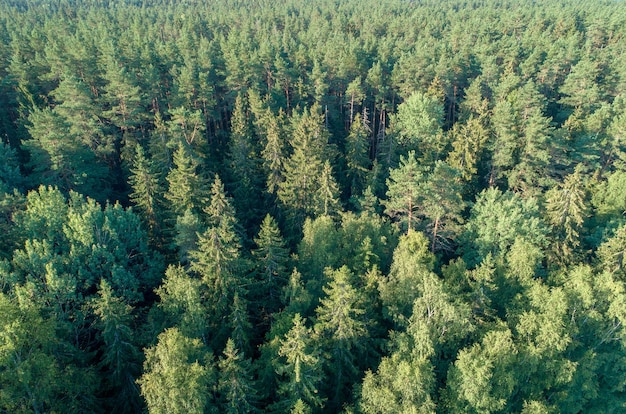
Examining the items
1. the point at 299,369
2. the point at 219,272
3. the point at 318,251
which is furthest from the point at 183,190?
the point at 299,369

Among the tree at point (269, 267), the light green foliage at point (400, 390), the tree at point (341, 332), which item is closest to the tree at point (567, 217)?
the light green foliage at point (400, 390)

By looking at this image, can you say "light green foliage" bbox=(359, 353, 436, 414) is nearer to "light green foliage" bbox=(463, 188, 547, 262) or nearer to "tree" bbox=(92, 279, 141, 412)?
"tree" bbox=(92, 279, 141, 412)

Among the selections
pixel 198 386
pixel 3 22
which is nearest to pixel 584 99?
pixel 198 386

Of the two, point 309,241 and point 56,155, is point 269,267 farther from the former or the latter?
point 56,155

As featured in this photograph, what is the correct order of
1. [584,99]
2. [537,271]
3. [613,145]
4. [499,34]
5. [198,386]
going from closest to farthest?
[198,386] < [537,271] < [613,145] < [584,99] < [499,34]

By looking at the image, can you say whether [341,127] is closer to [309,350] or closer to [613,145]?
[613,145]

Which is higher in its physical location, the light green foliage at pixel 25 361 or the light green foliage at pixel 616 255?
the light green foliage at pixel 25 361

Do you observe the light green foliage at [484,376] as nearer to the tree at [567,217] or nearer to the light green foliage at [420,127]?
the tree at [567,217]
